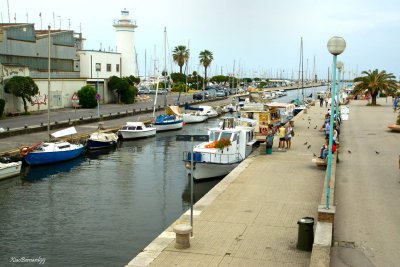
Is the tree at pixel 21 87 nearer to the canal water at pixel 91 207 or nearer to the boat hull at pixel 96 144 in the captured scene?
the boat hull at pixel 96 144

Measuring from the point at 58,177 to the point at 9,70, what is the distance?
24.9 meters

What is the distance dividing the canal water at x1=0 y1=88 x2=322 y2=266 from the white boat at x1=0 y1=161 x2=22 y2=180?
0.43 metres

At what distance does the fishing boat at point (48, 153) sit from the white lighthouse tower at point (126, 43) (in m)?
48.5

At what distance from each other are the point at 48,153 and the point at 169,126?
71.5 ft

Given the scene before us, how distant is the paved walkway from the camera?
12.4 meters

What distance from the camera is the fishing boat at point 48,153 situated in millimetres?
32531

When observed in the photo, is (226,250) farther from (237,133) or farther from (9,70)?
(9,70)

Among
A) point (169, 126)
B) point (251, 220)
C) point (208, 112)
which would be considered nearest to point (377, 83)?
point (208, 112)

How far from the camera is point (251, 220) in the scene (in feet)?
51.7

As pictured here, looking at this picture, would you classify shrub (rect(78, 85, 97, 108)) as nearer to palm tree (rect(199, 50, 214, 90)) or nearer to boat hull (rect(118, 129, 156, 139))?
boat hull (rect(118, 129, 156, 139))

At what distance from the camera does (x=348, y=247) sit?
12.8 meters

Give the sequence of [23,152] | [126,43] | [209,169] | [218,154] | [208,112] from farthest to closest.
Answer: [126,43] < [208,112] < [23,152] < [209,169] < [218,154]

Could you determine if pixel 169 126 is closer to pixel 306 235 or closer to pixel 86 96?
pixel 86 96

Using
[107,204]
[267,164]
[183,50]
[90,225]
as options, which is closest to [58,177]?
[107,204]
